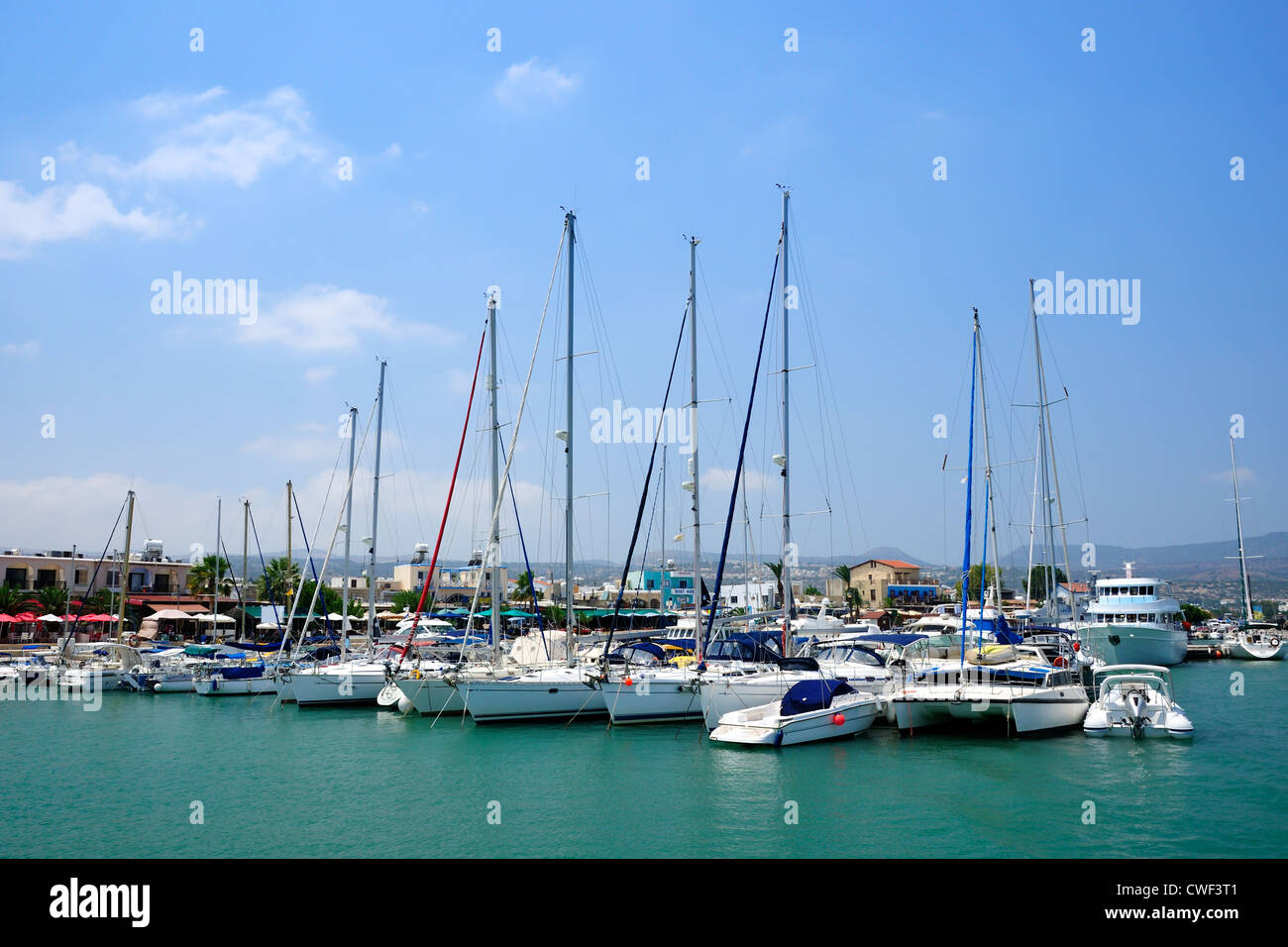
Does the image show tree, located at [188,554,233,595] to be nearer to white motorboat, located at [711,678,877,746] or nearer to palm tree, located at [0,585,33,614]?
palm tree, located at [0,585,33,614]

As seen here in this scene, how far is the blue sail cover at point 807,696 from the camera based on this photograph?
28.1m

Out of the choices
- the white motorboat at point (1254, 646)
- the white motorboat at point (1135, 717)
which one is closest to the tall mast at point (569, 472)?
the white motorboat at point (1135, 717)

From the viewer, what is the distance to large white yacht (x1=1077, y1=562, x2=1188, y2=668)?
5734 centimetres

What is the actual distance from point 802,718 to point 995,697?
19.9 ft

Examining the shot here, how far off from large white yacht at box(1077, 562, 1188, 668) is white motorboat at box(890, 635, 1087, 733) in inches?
1113

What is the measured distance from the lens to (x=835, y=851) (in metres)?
17.0

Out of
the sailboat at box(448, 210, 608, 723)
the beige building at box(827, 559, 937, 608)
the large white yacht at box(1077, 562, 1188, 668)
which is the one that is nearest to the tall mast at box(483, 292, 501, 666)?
the sailboat at box(448, 210, 608, 723)

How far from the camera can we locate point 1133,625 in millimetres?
58188

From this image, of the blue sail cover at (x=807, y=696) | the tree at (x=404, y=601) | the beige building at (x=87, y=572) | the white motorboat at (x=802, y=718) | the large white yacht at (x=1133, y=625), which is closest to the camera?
Result: the white motorboat at (x=802, y=718)

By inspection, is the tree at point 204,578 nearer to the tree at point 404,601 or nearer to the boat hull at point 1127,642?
the tree at point 404,601

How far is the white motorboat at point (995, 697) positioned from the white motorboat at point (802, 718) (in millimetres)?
1526

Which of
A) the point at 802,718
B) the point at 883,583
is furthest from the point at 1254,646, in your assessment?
the point at 883,583
